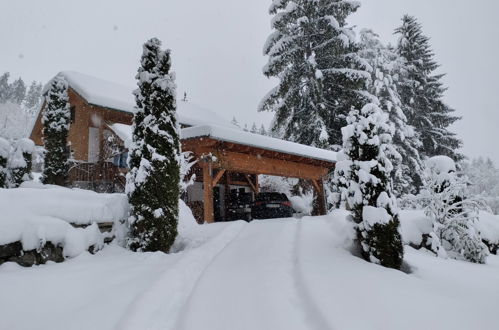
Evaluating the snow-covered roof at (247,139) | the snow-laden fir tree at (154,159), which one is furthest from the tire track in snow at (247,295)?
the snow-covered roof at (247,139)

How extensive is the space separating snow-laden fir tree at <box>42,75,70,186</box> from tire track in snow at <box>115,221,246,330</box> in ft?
28.7

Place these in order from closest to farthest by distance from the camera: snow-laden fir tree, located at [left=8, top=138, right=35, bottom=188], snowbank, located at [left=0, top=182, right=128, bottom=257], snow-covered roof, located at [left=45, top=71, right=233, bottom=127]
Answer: snowbank, located at [left=0, top=182, right=128, bottom=257] < snow-laden fir tree, located at [left=8, top=138, right=35, bottom=188] < snow-covered roof, located at [left=45, top=71, right=233, bottom=127]

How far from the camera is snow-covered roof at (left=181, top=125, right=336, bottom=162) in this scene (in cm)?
959

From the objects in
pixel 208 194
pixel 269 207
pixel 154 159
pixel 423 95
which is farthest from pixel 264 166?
pixel 423 95

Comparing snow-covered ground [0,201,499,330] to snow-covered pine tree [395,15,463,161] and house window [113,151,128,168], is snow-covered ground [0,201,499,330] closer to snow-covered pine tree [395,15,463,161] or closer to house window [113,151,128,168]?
house window [113,151,128,168]

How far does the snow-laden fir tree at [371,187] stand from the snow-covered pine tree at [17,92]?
86.3 m

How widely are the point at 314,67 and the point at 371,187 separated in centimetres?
1310

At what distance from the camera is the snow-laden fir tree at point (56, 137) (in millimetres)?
11547

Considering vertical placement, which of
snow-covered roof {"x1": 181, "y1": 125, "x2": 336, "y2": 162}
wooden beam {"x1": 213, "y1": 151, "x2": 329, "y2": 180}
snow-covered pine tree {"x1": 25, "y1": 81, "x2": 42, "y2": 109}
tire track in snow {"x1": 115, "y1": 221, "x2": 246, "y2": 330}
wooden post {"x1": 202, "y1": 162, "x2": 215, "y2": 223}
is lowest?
tire track in snow {"x1": 115, "y1": 221, "x2": 246, "y2": 330}

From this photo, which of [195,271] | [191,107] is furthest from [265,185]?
[195,271]

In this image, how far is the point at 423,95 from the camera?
75.7 ft

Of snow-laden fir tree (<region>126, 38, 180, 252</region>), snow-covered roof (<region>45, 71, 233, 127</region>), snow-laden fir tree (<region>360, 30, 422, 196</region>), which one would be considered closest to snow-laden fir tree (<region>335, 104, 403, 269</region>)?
snow-laden fir tree (<region>126, 38, 180, 252</region>)

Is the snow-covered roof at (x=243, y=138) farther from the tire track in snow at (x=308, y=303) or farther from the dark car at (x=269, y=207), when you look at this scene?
the tire track in snow at (x=308, y=303)

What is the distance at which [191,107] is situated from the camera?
73.9 feet
